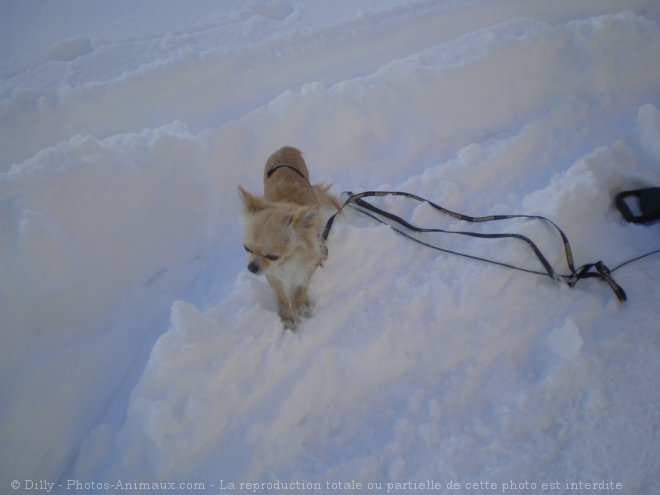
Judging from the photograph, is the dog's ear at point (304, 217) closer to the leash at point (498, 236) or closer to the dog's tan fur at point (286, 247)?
the dog's tan fur at point (286, 247)

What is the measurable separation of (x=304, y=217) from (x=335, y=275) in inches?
24.1

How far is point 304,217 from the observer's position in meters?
2.39

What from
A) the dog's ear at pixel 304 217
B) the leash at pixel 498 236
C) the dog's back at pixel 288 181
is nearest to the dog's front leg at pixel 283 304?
the dog's ear at pixel 304 217

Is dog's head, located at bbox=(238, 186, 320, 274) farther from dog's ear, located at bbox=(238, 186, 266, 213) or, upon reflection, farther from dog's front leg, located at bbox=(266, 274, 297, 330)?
dog's front leg, located at bbox=(266, 274, 297, 330)

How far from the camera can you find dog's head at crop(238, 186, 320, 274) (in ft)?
7.75

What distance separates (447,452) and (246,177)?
277cm

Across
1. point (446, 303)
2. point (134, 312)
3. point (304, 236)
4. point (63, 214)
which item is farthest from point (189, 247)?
point (446, 303)

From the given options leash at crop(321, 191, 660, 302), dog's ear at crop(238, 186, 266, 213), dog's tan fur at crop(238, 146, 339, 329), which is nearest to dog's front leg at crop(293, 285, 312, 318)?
dog's tan fur at crop(238, 146, 339, 329)

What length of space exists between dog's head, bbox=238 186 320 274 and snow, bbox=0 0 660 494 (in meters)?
0.38

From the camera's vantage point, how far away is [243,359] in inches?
90.8

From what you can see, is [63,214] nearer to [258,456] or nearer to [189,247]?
[189,247]

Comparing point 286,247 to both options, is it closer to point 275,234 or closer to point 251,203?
point 275,234

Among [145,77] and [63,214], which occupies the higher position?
[145,77]

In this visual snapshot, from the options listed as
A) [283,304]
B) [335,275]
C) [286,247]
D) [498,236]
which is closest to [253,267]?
[286,247]
